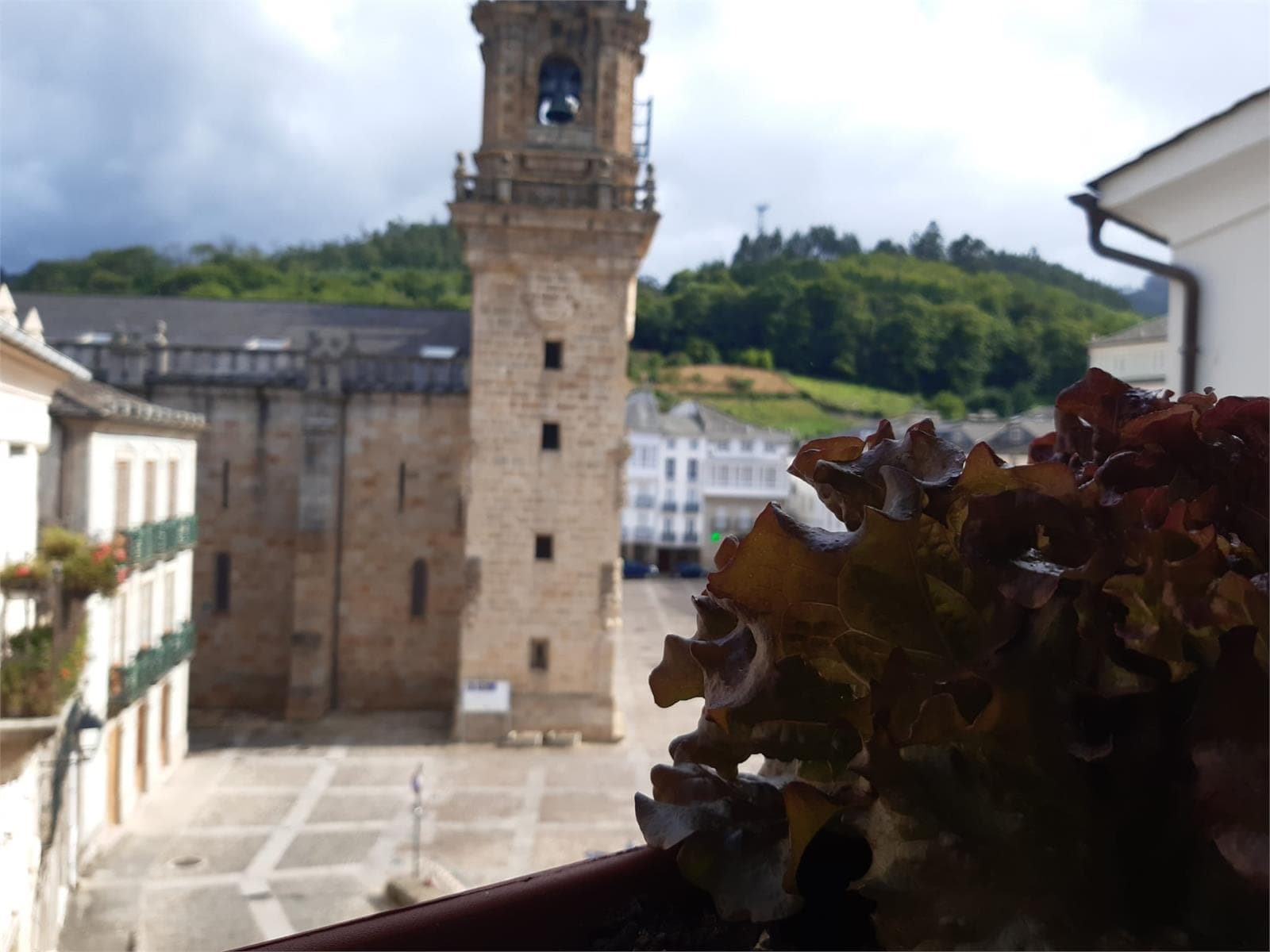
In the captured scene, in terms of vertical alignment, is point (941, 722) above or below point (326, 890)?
above

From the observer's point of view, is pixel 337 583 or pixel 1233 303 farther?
pixel 337 583

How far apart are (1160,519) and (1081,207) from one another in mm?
5573

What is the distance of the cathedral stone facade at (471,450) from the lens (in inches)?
728

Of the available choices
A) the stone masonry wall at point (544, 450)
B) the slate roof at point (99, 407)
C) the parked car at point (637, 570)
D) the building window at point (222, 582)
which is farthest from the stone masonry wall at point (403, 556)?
the parked car at point (637, 570)

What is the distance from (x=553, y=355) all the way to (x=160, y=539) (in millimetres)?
6882

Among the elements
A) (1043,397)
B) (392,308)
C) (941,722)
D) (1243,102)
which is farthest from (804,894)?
(392,308)

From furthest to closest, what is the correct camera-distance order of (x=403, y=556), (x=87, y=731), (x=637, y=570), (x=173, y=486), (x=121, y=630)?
(x=637, y=570), (x=403, y=556), (x=173, y=486), (x=121, y=630), (x=87, y=731)

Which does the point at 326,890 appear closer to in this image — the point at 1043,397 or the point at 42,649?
the point at 42,649

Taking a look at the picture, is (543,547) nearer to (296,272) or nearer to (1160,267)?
(1160,267)

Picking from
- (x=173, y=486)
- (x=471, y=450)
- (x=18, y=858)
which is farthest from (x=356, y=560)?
(x=18, y=858)

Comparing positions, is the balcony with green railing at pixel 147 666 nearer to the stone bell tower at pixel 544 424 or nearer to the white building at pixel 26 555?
the white building at pixel 26 555

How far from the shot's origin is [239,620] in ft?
69.3

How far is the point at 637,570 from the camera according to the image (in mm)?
37156

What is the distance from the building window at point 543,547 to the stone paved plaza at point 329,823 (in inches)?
126
